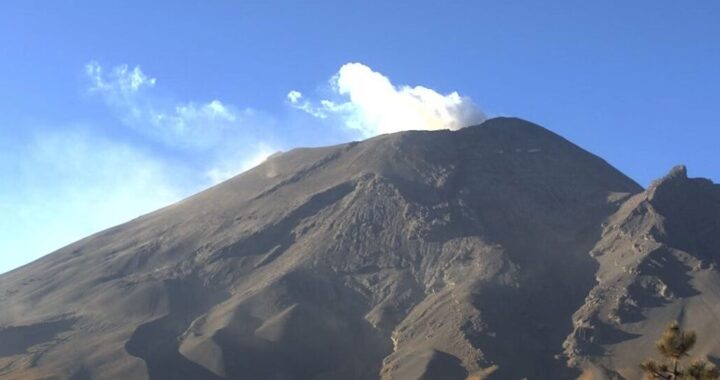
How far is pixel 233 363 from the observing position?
18562cm

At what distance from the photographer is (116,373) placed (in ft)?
584

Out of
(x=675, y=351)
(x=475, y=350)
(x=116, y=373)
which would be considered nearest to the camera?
(x=675, y=351)

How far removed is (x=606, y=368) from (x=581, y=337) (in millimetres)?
12746

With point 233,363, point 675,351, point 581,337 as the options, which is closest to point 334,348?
point 233,363

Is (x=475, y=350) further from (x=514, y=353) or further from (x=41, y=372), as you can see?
(x=41, y=372)

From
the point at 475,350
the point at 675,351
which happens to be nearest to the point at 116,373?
the point at 475,350

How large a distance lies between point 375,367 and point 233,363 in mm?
27626

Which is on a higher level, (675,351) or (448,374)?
(675,351)

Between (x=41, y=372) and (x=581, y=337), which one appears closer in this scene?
(x=41, y=372)

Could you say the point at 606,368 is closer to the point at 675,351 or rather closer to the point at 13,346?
the point at 13,346

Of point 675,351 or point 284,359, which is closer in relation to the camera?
point 675,351

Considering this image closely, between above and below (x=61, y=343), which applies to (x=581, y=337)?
below

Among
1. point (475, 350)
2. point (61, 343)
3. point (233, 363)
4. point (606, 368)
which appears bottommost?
point (606, 368)

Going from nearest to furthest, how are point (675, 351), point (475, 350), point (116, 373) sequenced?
point (675, 351) < point (116, 373) < point (475, 350)
